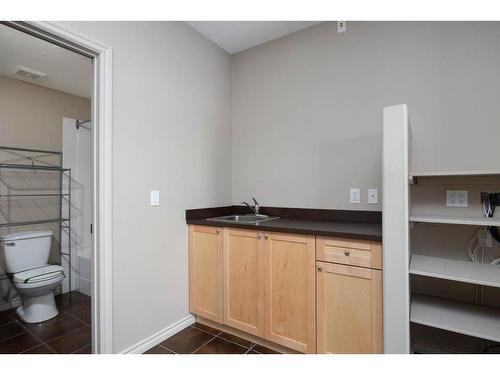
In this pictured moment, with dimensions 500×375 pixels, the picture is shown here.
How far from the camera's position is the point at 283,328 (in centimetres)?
174

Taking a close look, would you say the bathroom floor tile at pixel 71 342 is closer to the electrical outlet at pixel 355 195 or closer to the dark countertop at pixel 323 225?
the dark countertop at pixel 323 225

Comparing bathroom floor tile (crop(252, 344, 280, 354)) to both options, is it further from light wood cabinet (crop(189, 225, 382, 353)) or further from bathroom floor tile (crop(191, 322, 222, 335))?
bathroom floor tile (crop(191, 322, 222, 335))

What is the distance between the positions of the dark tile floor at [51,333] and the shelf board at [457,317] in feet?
7.20

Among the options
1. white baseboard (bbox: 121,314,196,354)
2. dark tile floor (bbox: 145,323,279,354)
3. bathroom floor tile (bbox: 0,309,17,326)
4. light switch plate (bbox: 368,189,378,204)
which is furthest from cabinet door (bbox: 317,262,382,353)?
bathroom floor tile (bbox: 0,309,17,326)

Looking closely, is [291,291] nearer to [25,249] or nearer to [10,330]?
[10,330]

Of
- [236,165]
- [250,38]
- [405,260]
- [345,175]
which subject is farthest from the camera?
[236,165]

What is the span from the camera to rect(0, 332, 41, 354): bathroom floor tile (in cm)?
189

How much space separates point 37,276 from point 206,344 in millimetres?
1622

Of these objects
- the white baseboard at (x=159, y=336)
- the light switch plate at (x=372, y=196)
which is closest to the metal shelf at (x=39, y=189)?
the white baseboard at (x=159, y=336)

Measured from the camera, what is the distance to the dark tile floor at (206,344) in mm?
1819
